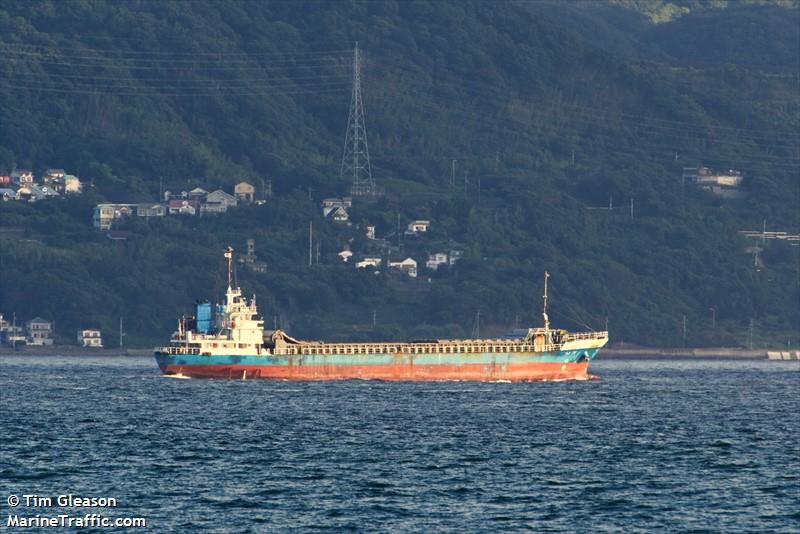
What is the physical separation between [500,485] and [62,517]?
91.6ft

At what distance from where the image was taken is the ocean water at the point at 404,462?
3666 inches

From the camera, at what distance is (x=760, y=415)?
546ft

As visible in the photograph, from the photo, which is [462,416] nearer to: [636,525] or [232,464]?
[232,464]

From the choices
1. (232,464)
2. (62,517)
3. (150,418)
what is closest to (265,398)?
(150,418)

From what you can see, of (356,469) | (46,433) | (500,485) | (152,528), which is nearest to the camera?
(152,528)

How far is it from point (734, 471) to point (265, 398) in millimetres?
68768

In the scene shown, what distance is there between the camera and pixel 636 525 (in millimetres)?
91062

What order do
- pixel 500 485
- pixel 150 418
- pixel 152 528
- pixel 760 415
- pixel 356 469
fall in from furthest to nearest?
pixel 760 415 < pixel 150 418 < pixel 356 469 < pixel 500 485 < pixel 152 528

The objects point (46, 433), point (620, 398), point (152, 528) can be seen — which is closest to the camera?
point (152, 528)

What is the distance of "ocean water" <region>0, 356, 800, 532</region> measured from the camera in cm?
9312

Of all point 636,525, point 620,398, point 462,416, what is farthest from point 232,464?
point 620,398

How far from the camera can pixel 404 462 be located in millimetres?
115312

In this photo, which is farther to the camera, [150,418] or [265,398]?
[265,398]

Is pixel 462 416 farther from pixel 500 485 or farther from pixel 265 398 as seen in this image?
pixel 500 485
